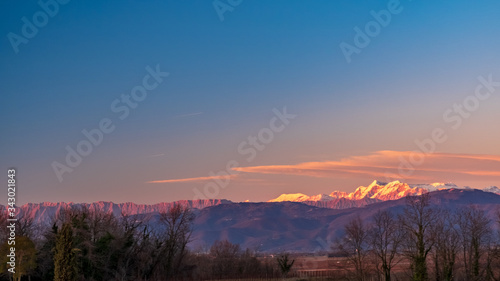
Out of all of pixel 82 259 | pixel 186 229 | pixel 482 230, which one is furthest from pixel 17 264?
pixel 482 230

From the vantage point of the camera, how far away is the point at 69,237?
202 feet

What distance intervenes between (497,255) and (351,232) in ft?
101

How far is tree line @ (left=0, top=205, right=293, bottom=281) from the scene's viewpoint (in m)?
63.6

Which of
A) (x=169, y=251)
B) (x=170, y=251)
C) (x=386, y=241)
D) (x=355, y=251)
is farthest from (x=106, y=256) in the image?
(x=386, y=241)

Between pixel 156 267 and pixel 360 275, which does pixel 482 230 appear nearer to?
pixel 360 275

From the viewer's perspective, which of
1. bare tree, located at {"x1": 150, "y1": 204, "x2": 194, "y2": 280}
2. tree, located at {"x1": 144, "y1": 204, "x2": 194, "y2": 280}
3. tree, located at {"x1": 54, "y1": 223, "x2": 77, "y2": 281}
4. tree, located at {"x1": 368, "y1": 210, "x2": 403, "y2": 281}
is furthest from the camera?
bare tree, located at {"x1": 150, "y1": 204, "x2": 194, "y2": 280}

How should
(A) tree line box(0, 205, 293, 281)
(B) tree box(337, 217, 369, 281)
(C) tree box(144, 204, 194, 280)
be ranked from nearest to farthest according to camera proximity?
(A) tree line box(0, 205, 293, 281) → (C) tree box(144, 204, 194, 280) → (B) tree box(337, 217, 369, 281)

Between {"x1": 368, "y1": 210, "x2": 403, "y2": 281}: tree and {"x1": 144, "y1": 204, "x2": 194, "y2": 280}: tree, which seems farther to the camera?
{"x1": 368, "y1": 210, "x2": 403, "y2": 281}: tree

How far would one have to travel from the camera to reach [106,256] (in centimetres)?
8206

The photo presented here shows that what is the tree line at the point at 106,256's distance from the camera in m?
63.6

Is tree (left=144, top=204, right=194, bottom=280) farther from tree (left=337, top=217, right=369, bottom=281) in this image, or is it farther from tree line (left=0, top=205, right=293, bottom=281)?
tree (left=337, top=217, right=369, bottom=281)

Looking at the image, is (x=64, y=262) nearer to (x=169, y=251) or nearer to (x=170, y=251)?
(x=170, y=251)

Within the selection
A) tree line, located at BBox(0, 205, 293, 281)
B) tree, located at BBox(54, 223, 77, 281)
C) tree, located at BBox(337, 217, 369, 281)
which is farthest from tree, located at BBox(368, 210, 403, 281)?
tree, located at BBox(54, 223, 77, 281)

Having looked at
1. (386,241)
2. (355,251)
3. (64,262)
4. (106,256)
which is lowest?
(355,251)
